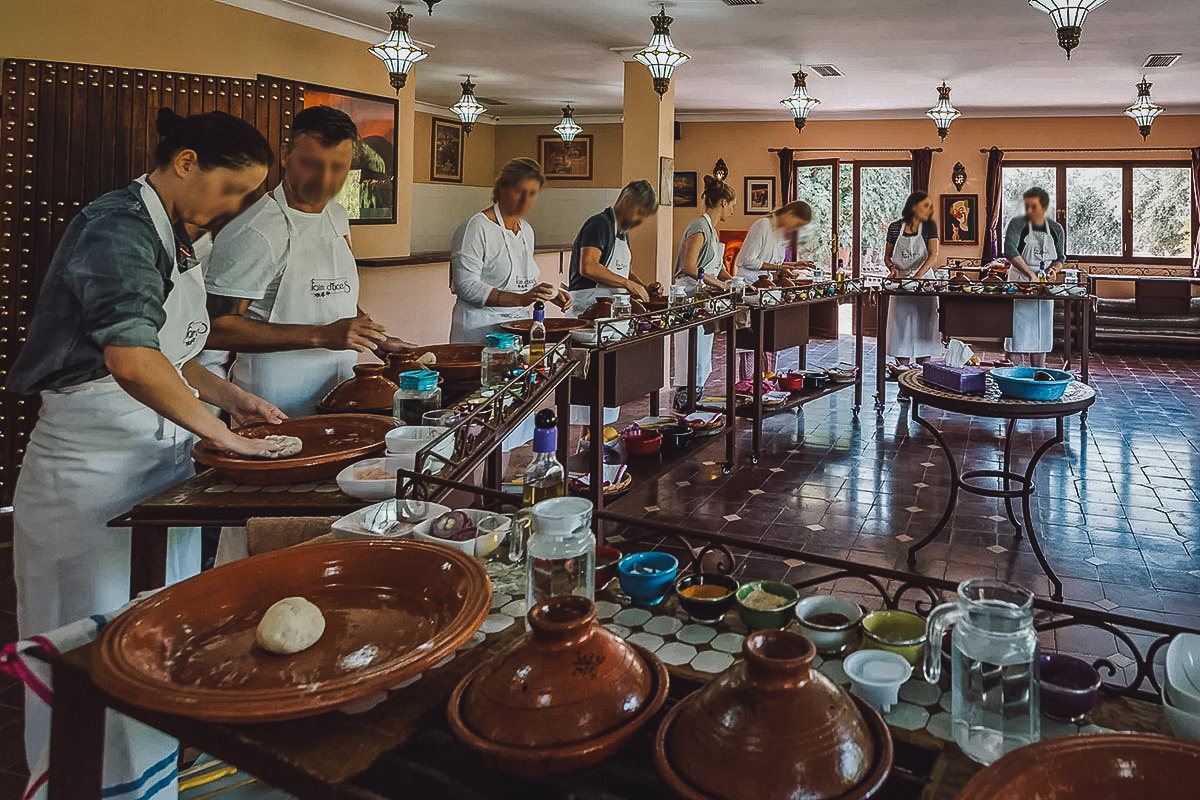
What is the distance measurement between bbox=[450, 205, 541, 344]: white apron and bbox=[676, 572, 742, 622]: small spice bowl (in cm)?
309

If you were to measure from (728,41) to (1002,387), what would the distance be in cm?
524

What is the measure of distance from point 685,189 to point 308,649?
13446 millimetres

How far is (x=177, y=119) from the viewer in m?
2.06

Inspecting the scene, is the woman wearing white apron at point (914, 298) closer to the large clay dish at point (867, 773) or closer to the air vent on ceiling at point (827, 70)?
the air vent on ceiling at point (827, 70)

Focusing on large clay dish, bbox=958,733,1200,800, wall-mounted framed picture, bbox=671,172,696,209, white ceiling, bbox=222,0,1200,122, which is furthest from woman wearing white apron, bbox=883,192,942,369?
large clay dish, bbox=958,733,1200,800

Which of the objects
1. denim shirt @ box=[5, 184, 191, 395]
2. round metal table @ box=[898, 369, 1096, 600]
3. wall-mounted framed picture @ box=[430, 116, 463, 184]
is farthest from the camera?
wall-mounted framed picture @ box=[430, 116, 463, 184]

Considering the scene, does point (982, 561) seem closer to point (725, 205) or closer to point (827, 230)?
point (725, 205)

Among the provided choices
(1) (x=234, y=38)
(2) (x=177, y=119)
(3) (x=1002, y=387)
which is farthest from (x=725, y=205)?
(2) (x=177, y=119)

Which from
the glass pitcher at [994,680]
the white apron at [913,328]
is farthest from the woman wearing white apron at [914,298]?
the glass pitcher at [994,680]

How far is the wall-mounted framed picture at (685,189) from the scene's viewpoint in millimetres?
13891

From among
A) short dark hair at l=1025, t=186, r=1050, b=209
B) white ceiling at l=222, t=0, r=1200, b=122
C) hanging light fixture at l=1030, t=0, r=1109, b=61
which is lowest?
short dark hair at l=1025, t=186, r=1050, b=209

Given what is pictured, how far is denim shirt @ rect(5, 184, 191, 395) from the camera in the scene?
187 cm

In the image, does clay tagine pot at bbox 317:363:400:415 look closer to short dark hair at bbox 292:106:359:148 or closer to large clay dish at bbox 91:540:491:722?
short dark hair at bbox 292:106:359:148

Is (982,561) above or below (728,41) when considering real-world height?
below
